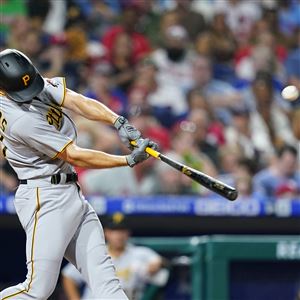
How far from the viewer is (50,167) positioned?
4988mm

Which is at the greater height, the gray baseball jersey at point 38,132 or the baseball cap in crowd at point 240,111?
the baseball cap in crowd at point 240,111

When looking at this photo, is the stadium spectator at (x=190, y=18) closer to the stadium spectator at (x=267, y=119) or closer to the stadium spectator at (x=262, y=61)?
the stadium spectator at (x=262, y=61)

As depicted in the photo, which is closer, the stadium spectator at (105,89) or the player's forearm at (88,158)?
the player's forearm at (88,158)

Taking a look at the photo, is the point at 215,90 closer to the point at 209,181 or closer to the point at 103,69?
the point at 103,69

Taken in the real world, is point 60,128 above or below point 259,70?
below

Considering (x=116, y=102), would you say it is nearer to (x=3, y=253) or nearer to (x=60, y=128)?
(x=3, y=253)

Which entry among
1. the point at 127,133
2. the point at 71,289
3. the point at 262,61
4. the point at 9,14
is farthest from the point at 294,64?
the point at 127,133

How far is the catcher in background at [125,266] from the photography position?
7262 millimetres

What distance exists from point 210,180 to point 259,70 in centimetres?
543

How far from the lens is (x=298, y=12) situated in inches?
429

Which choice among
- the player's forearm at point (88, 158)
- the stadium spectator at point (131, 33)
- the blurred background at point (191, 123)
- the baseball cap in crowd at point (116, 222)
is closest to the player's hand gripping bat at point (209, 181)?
the player's forearm at point (88, 158)

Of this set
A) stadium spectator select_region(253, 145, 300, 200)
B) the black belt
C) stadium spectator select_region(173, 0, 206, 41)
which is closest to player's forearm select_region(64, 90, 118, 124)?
the black belt

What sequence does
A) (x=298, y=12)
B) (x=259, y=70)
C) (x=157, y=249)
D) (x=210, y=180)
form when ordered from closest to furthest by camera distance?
(x=210, y=180), (x=157, y=249), (x=259, y=70), (x=298, y=12)

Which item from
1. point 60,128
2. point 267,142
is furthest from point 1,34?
point 60,128
